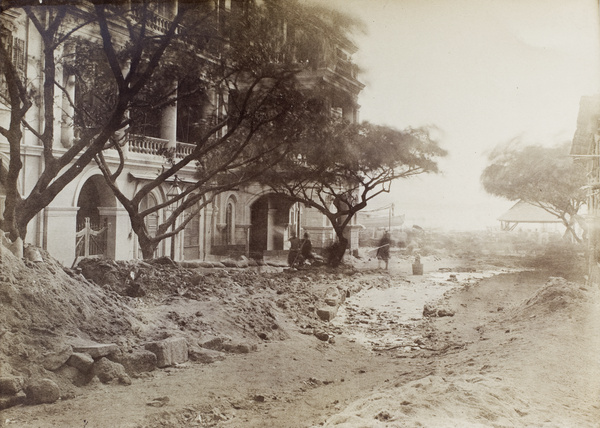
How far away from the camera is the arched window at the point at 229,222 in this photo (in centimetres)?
680

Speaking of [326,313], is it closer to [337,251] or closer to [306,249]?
[306,249]

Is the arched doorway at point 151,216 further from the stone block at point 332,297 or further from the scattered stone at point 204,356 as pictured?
the stone block at point 332,297

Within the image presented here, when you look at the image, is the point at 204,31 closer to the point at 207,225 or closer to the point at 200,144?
the point at 200,144

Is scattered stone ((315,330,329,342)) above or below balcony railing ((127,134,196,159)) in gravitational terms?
below

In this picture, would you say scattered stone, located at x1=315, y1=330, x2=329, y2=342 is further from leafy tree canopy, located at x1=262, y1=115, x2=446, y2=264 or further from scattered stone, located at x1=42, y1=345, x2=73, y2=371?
scattered stone, located at x1=42, y1=345, x2=73, y2=371

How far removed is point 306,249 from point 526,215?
413cm

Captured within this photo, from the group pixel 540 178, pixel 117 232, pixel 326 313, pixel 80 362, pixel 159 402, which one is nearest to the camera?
pixel 159 402

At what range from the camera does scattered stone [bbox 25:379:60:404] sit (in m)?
3.82

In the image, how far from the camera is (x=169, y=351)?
4.81 meters

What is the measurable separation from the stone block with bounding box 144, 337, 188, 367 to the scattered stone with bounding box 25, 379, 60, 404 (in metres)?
1.01

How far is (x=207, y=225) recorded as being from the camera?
661cm

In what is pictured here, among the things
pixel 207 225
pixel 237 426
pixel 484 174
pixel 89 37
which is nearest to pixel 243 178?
pixel 207 225

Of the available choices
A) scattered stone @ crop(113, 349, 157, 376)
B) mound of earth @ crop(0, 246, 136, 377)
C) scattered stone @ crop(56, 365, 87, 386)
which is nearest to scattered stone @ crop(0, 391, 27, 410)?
mound of earth @ crop(0, 246, 136, 377)

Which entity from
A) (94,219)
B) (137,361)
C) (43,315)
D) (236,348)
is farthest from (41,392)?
(94,219)
